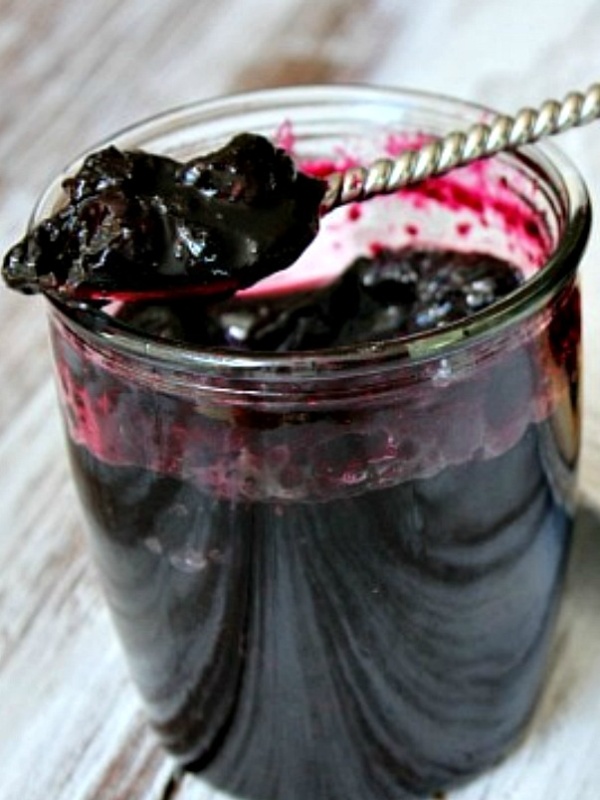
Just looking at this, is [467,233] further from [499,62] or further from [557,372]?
[499,62]

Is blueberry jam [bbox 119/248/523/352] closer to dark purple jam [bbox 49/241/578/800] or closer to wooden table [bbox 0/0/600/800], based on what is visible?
dark purple jam [bbox 49/241/578/800]

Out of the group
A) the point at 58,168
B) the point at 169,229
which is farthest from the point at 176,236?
the point at 58,168

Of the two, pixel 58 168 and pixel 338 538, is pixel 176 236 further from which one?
pixel 58 168

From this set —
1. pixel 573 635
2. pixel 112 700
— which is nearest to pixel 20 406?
pixel 112 700

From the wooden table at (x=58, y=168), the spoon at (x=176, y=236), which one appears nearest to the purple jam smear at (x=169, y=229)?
the spoon at (x=176, y=236)

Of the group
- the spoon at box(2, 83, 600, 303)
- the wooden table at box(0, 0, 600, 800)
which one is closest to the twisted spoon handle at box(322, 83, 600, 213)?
the spoon at box(2, 83, 600, 303)

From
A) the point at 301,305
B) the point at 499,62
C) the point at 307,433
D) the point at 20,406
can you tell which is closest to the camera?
the point at 307,433
